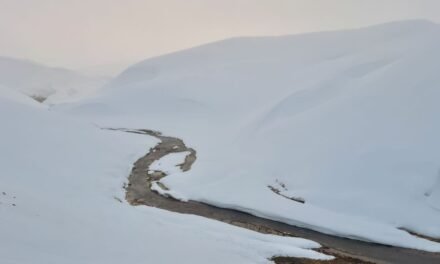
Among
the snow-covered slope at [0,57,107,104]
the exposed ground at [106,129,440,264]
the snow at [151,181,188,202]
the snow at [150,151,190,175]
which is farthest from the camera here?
the snow-covered slope at [0,57,107,104]

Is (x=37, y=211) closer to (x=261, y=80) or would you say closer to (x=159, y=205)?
(x=159, y=205)

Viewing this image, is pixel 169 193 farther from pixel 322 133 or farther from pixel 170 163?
pixel 322 133

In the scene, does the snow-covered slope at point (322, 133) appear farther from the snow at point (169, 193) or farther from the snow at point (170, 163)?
the snow at point (170, 163)

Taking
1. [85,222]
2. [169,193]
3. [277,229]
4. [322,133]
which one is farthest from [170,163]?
[85,222]

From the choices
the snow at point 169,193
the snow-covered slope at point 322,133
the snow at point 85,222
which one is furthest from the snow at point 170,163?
the snow at point 169,193

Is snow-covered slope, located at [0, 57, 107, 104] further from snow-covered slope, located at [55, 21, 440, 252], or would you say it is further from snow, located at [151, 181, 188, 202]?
snow, located at [151, 181, 188, 202]

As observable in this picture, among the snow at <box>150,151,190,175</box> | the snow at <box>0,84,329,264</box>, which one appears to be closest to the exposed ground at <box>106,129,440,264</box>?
the snow at <box>150,151,190,175</box>
